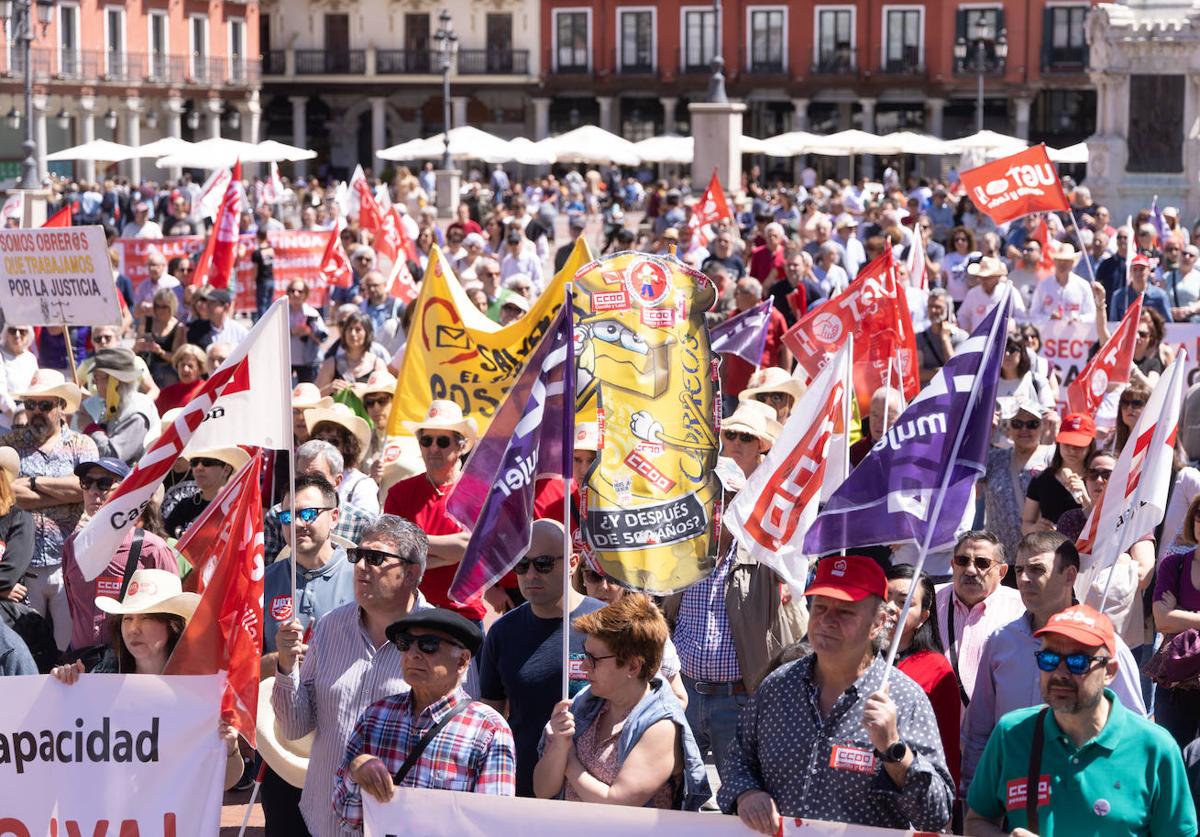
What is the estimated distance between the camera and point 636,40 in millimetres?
67688

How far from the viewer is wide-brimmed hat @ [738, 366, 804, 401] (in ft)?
31.6

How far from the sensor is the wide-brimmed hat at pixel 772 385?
964 centimetres

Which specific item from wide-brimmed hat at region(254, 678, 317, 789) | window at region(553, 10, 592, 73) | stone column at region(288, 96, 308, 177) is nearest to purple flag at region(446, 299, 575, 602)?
wide-brimmed hat at region(254, 678, 317, 789)

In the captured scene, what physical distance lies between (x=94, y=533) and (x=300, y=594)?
2.32 feet

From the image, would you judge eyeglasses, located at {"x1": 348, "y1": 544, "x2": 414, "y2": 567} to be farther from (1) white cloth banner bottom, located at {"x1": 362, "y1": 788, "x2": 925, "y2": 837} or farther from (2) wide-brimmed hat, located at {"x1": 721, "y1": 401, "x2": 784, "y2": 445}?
(2) wide-brimmed hat, located at {"x1": 721, "y1": 401, "x2": 784, "y2": 445}

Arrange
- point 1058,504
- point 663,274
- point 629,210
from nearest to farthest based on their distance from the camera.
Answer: point 663,274, point 1058,504, point 629,210

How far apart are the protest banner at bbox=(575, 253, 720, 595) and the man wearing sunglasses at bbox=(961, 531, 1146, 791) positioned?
1065 mm

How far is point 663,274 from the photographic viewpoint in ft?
24.0

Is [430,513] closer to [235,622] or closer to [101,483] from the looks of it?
[101,483]

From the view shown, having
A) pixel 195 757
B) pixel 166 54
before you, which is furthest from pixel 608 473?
pixel 166 54

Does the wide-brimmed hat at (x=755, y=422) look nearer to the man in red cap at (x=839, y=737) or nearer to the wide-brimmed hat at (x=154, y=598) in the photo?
the wide-brimmed hat at (x=154, y=598)

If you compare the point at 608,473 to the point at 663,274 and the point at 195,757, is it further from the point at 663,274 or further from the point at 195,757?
the point at 195,757

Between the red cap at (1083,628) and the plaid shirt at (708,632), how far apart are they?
6.58 ft

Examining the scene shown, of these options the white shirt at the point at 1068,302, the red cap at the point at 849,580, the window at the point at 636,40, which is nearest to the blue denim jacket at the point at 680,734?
the red cap at the point at 849,580
